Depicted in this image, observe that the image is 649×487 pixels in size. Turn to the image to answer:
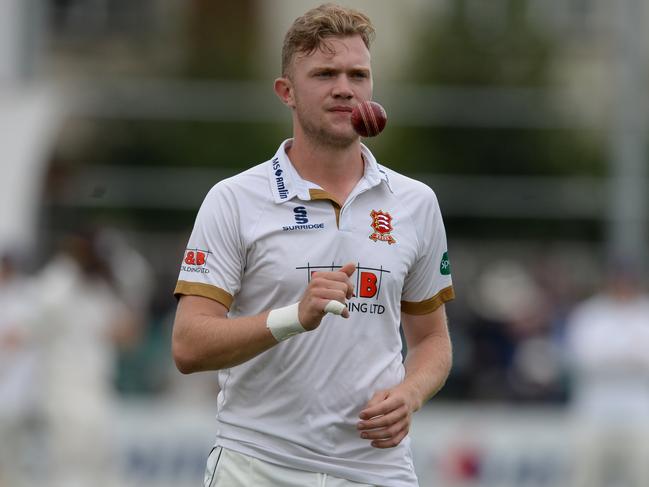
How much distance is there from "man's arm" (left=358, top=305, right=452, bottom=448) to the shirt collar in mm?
502

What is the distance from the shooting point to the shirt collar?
4617 mm

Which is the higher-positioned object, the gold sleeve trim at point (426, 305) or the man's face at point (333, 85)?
the man's face at point (333, 85)

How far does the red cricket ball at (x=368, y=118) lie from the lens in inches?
176

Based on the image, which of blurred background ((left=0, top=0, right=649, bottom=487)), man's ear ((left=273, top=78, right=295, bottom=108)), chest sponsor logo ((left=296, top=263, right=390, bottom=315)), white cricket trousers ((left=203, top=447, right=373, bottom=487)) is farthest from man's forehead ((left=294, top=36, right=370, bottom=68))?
blurred background ((left=0, top=0, right=649, bottom=487))

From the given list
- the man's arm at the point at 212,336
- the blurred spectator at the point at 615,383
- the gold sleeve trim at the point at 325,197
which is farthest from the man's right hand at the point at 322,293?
the blurred spectator at the point at 615,383

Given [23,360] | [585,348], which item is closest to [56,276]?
[23,360]

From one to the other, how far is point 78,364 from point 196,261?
25.6ft

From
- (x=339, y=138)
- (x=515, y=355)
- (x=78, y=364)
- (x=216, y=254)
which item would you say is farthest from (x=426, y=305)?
(x=515, y=355)

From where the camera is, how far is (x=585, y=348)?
12.4 meters

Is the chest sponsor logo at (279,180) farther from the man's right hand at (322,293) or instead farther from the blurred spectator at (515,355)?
the blurred spectator at (515,355)

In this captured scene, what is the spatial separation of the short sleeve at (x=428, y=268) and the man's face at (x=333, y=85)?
1.15ft

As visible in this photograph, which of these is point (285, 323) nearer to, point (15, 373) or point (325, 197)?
point (325, 197)

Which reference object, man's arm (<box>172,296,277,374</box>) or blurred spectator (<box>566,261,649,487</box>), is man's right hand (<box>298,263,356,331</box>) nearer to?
man's arm (<box>172,296,277,374</box>)

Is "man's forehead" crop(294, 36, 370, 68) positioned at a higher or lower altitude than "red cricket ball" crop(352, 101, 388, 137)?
higher
